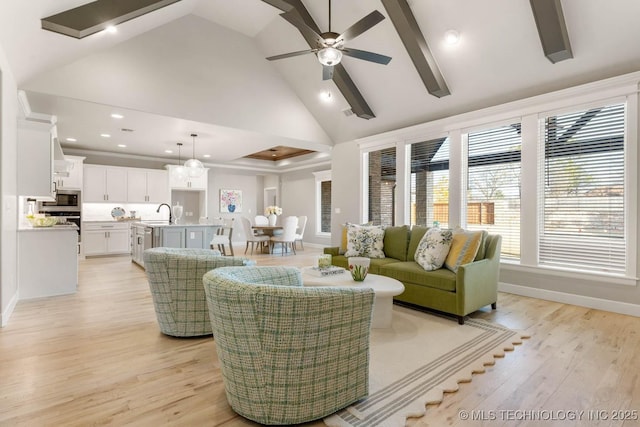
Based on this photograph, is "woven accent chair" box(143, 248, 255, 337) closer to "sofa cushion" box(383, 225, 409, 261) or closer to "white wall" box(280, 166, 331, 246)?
"sofa cushion" box(383, 225, 409, 261)

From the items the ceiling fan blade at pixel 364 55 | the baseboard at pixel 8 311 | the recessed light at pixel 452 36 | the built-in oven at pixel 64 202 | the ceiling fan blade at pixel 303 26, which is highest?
the recessed light at pixel 452 36

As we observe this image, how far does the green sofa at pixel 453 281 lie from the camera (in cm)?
313

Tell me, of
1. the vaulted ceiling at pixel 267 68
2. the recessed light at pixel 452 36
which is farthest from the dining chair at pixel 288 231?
the recessed light at pixel 452 36

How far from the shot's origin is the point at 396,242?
14.5 feet

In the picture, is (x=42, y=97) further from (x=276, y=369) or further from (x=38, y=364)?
(x=276, y=369)

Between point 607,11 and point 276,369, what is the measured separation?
4.37 m

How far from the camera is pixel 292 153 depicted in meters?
9.43

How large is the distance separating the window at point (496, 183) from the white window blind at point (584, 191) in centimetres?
33

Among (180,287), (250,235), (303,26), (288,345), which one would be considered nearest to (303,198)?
(250,235)

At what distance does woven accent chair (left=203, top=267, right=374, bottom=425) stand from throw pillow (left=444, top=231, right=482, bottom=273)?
206 cm

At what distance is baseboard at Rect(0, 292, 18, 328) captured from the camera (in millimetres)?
3041

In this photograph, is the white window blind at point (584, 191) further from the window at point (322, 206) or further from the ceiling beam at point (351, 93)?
the window at point (322, 206)

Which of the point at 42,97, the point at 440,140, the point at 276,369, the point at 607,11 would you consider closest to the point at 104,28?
the point at 42,97

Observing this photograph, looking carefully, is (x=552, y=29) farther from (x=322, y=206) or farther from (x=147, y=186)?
(x=147, y=186)
